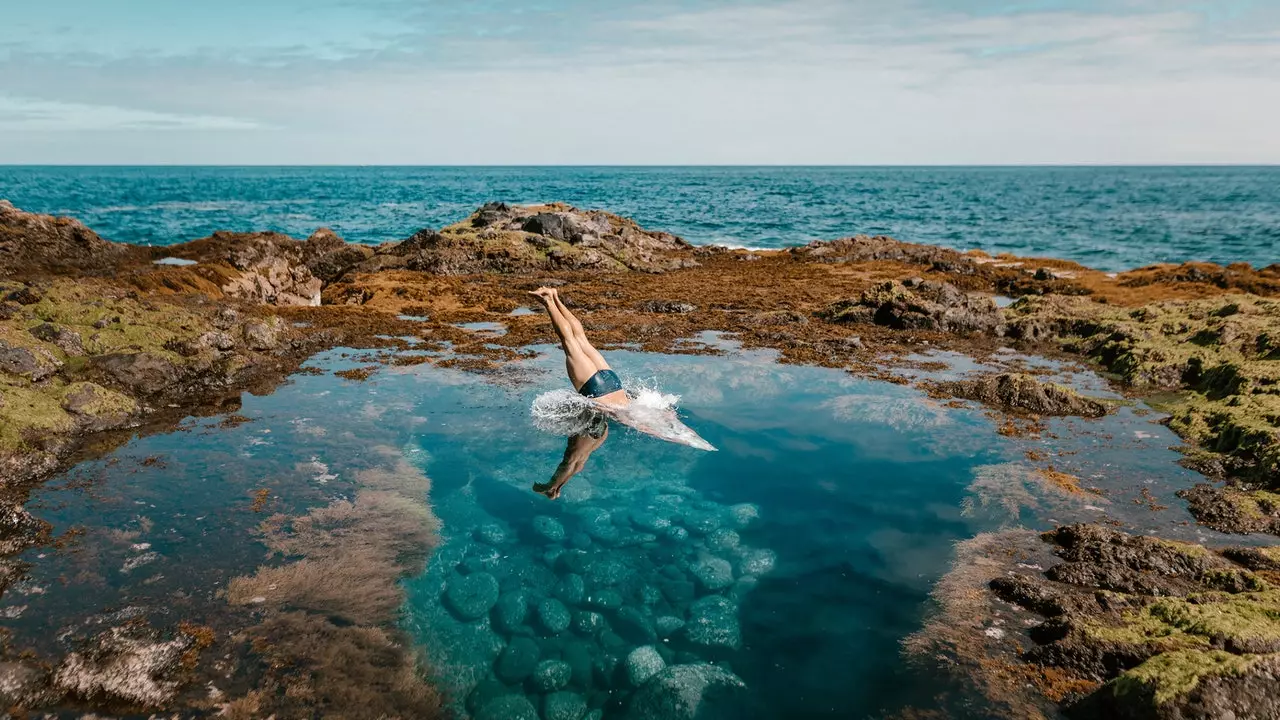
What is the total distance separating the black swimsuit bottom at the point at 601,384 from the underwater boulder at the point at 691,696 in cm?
543

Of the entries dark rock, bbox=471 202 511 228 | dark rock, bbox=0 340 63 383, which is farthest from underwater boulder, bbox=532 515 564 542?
dark rock, bbox=471 202 511 228

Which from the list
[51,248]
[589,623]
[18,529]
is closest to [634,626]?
[589,623]

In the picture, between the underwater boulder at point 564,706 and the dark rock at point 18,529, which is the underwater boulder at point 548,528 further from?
the dark rock at point 18,529

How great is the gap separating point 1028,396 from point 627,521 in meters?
7.22

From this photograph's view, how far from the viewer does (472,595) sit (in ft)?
20.2

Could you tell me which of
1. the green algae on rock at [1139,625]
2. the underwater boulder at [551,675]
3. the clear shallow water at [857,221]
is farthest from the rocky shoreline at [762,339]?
the clear shallow water at [857,221]

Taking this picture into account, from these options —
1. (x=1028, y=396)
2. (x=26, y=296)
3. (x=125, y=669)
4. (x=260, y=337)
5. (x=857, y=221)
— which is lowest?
(x=125, y=669)

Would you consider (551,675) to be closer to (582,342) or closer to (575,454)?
(575,454)

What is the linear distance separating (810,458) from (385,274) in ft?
56.1

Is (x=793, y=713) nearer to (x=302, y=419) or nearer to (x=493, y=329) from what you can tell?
(x=302, y=419)

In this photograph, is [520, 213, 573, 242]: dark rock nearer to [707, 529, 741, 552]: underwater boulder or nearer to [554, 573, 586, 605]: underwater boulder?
[707, 529, 741, 552]: underwater boulder

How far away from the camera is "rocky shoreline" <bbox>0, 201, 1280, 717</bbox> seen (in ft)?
17.2

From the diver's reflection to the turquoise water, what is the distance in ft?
0.51

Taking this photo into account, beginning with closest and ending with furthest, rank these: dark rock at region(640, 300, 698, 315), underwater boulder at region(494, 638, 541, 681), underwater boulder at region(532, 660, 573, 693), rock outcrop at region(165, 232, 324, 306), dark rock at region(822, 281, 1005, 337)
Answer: underwater boulder at region(532, 660, 573, 693)
underwater boulder at region(494, 638, 541, 681)
dark rock at region(822, 281, 1005, 337)
dark rock at region(640, 300, 698, 315)
rock outcrop at region(165, 232, 324, 306)
